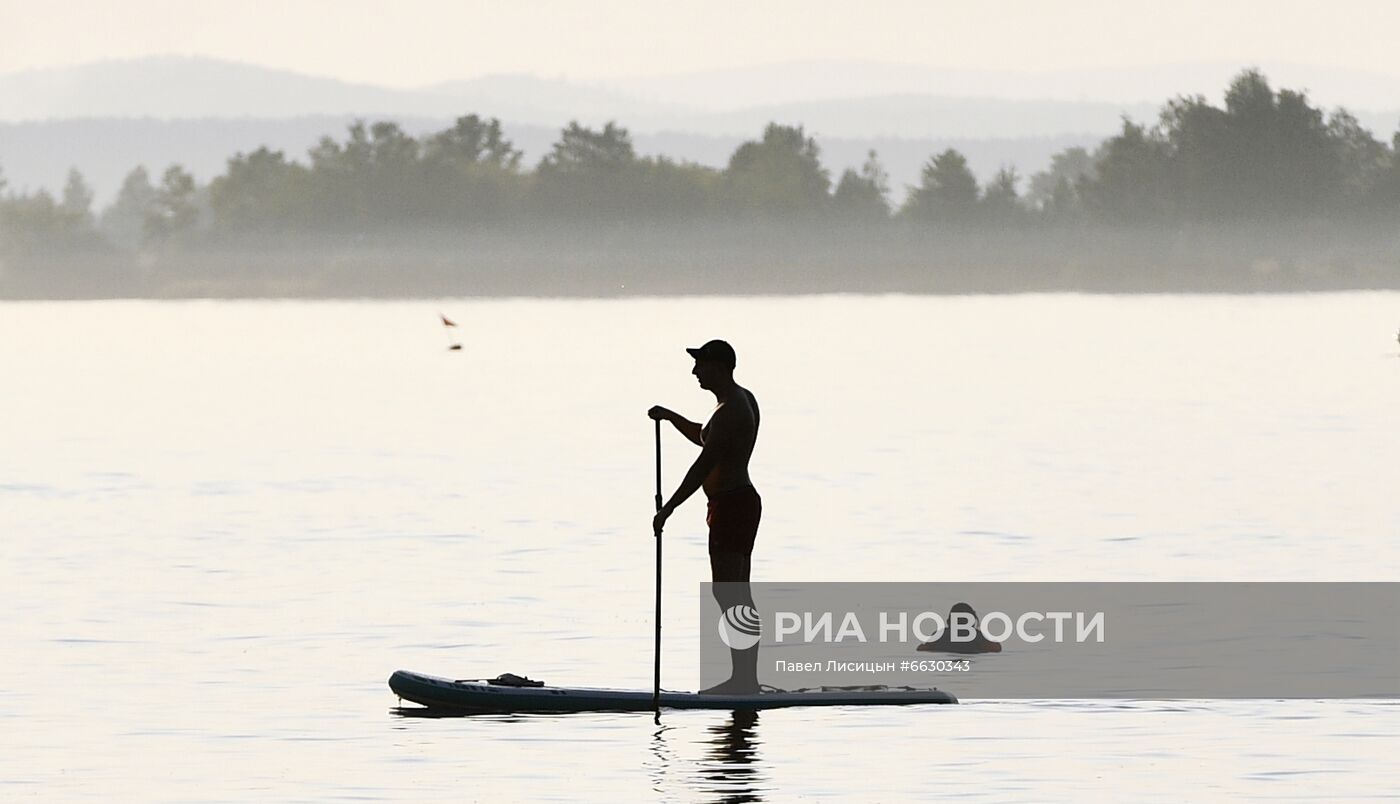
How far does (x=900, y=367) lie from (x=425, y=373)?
1688cm

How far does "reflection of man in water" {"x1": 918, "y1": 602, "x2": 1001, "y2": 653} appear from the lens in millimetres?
20969

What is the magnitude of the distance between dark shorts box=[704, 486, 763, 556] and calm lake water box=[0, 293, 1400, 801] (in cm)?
128

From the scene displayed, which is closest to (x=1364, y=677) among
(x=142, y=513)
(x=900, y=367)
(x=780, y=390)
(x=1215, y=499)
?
(x=1215, y=499)

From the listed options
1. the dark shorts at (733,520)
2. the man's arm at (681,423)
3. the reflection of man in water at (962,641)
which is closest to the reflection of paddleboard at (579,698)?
the dark shorts at (733,520)

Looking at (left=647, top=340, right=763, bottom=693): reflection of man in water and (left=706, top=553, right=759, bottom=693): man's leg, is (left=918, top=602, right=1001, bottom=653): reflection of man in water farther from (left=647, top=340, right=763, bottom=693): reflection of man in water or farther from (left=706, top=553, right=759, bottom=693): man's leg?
(left=647, top=340, right=763, bottom=693): reflection of man in water

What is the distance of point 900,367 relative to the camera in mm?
92438

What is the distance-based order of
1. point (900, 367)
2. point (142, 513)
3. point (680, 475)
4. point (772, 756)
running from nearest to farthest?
point (772, 756)
point (142, 513)
point (680, 475)
point (900, 367)

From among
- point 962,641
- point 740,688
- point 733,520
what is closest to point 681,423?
point 733,520

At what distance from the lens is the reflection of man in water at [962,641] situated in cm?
2097

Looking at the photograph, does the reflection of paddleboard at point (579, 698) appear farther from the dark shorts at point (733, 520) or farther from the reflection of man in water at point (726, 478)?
the dark shorts at point (733, 520)

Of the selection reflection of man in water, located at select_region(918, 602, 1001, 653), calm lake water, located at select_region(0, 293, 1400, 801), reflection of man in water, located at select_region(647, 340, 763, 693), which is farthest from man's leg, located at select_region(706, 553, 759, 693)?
reflection of man in water, located at select_region(918, 602, 1001, 653)

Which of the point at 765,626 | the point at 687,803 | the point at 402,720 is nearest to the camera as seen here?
the point at 687,803

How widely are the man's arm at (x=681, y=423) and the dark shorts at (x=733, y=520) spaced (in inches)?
15.9

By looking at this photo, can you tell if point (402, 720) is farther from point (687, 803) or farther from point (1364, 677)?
point (1364, 677)
